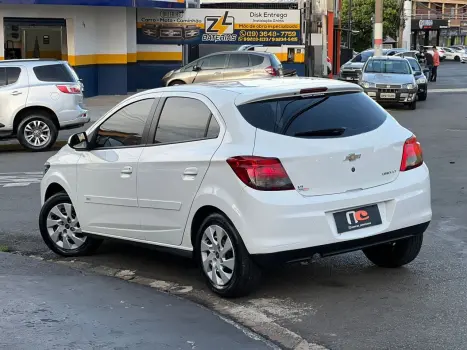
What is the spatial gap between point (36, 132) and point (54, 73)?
1234 millimetres

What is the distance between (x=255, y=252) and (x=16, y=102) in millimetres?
11171

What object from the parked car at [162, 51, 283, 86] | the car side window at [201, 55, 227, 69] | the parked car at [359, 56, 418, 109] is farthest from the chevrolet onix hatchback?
the car side window at [201, 55, 227, 69]

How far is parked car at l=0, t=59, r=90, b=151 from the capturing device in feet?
52.5

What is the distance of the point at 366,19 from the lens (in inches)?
2921

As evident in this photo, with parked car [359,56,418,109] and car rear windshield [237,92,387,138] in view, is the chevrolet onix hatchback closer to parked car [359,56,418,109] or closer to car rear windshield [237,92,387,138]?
car rear windshield [237,92,387,138]

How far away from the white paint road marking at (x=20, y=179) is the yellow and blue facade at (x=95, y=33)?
13.6 meters

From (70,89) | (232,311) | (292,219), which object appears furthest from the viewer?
(70,89)

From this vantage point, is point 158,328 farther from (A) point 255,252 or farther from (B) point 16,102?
(B) point 16,102

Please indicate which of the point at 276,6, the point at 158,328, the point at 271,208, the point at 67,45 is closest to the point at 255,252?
the point at 271,208

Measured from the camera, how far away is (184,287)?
265 inches

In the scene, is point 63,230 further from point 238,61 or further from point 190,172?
point 238,61

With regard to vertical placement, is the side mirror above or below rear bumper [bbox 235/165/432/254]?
above

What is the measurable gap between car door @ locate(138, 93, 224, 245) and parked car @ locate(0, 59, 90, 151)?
9.64 m

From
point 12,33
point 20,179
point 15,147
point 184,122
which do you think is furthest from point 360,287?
point 12,33
